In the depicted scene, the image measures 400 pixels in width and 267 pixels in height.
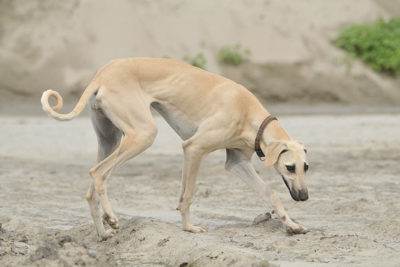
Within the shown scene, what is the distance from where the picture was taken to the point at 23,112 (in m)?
17.3

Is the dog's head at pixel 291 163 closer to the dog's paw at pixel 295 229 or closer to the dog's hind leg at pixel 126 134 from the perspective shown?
the dog's paw at pixel 295 229

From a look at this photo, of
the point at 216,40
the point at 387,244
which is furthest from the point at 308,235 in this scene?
the point at 216,40

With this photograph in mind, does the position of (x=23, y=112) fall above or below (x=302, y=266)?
below

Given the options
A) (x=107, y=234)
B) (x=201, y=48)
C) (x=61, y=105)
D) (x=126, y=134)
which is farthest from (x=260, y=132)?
(x=201, y=48)

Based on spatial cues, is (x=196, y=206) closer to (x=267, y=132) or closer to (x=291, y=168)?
(x=267, y=132)

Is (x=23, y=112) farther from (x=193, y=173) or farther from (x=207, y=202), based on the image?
(x=193, y=173)

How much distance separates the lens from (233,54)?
62.6ft

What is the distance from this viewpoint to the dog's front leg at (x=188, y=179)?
21.7 ft

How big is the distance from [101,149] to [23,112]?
10972 mm

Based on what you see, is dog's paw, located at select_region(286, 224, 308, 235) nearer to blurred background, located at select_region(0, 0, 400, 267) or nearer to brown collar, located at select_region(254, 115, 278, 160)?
blurred background, located at select_region(0, 0, 400, 267)

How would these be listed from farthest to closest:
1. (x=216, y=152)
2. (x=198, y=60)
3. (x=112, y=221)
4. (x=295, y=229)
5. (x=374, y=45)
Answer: (x=374, y=45) → (x=198, y=60) → (x=216, y=152) → (x=295, y=229) → (x=112, y=221)

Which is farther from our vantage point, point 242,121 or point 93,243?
point 242,121

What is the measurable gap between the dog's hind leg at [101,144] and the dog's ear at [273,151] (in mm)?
1416

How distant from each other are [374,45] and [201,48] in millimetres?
4893
